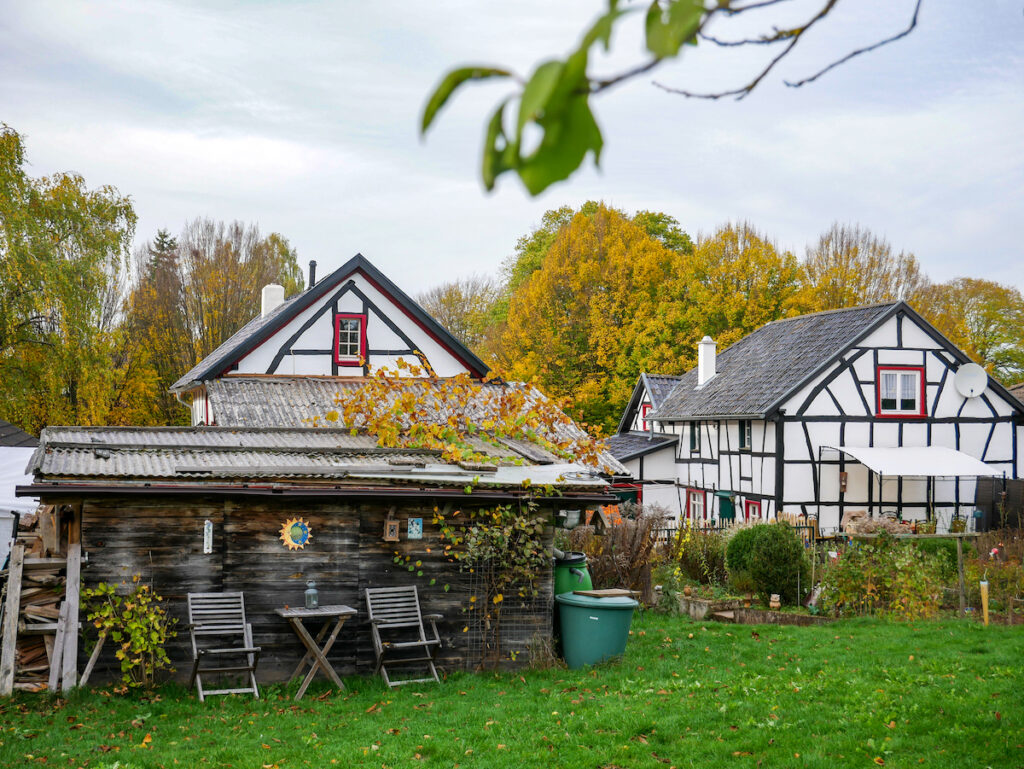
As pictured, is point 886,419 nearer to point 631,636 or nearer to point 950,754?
point 631,636

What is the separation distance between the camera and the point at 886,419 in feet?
79.7

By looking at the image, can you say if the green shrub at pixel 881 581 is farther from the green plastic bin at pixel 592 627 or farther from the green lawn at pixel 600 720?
the green plastic bin at pixel 592 627

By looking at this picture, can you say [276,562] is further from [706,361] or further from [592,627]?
[706,361]

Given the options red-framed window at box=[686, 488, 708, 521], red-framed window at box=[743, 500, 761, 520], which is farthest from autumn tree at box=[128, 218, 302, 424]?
red-framed window at box=[743, 500, 761, 520]

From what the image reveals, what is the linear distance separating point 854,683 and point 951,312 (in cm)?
3785

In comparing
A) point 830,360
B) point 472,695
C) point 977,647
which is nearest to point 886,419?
point 830,360

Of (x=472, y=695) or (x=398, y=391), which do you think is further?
(x=398, y=391)

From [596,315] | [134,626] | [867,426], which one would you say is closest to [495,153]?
[134,626]

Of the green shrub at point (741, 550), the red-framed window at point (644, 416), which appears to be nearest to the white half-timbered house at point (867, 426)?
the red-framed window at point (644, 416)

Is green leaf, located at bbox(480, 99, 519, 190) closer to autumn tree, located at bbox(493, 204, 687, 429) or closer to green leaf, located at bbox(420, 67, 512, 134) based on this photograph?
green leaf, located at bbox(420, 67, 512, 134)

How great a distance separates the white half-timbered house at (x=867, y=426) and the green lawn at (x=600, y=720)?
43.0 ft

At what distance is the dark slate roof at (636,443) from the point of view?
2933 centimetres

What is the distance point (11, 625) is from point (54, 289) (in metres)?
14.4

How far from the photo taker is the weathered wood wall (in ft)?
30.4
